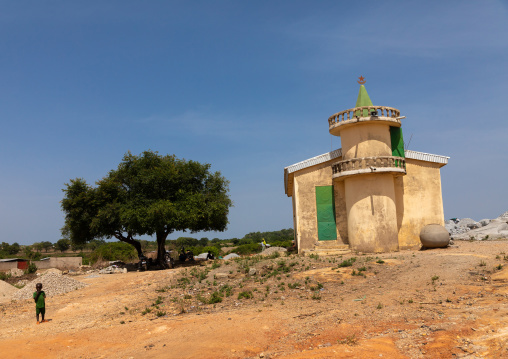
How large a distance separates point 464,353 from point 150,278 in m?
15.4

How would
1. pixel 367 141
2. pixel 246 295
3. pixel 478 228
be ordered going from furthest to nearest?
1. pixel 478 228
2. pixel 367 141
3. pixel 246 295

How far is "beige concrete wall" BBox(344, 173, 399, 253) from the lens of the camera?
68.6 ft

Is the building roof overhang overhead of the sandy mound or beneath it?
overhead

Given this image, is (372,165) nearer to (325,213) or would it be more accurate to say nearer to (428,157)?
(325,213)

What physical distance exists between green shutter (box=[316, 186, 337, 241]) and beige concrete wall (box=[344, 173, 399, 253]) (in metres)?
1.43

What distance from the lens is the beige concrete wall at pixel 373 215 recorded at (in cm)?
2091

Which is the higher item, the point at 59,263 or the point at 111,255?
the point at 111,255

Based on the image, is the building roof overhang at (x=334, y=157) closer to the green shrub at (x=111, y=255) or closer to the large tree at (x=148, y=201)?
the large tree at (x=148, y=201)

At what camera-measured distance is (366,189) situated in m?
21.1

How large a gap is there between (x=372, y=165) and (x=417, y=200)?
12.3ft

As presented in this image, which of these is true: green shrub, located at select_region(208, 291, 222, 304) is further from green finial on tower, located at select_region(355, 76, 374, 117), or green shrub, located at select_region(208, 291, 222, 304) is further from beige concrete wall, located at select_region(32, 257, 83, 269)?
beige concrete wall, located at select_region(32, 257, 83, 269)

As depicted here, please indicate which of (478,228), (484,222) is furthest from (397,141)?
(484,222)

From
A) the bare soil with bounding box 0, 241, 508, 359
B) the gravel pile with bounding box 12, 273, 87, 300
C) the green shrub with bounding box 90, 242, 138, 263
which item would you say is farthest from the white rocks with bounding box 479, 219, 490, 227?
the green shrub with bounding box 90, 242, 138, 263

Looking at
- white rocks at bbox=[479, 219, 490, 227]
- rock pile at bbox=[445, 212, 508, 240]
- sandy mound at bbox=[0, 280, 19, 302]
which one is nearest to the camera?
sandy mound at bbox=[0, 280, 19, 302]
